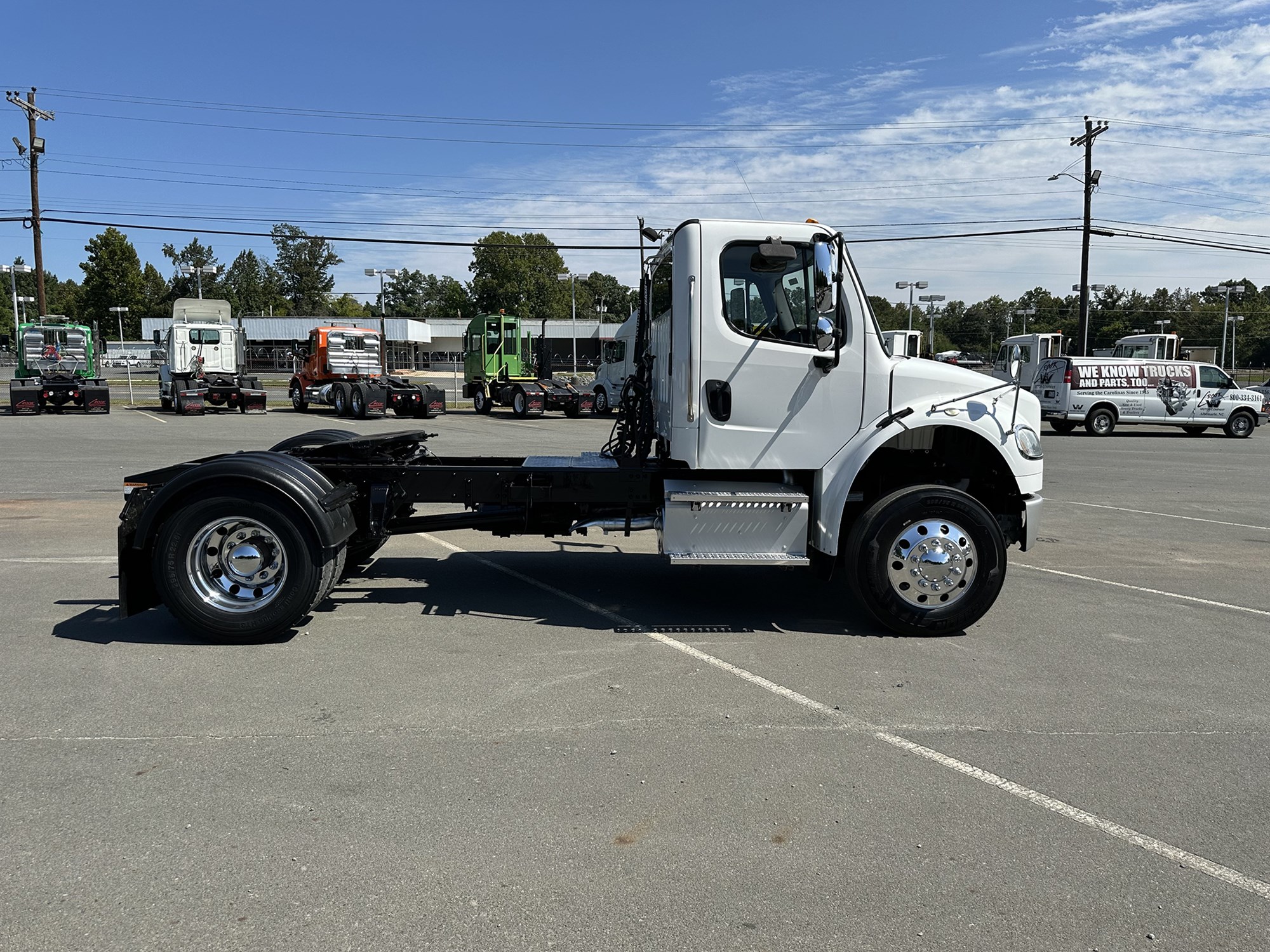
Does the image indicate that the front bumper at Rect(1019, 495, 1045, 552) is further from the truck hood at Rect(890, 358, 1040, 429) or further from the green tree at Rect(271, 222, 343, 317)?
the green tree at Rect(271, 222, 343, 317)

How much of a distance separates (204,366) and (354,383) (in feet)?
22.5

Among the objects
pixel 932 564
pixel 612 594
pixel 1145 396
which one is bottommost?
pixel 612 594

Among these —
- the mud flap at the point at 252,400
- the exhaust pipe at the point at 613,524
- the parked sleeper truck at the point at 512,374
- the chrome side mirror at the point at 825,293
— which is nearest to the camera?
the chrome side mirror at the point at 825,293

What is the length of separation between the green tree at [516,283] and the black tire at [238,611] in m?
99.0

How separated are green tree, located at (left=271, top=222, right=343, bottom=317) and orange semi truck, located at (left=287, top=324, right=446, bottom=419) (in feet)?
338

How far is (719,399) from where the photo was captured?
19.7ft

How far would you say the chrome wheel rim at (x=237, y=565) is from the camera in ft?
18.7

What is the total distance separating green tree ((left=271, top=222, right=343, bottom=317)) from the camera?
12838 cm

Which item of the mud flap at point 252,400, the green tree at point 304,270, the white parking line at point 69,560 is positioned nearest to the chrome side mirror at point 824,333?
the white parking line at point 69,560

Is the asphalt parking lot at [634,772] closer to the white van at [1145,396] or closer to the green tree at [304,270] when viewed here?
the white van at [1145,396]

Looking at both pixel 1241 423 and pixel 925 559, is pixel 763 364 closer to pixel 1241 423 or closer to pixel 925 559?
pixel 925 559

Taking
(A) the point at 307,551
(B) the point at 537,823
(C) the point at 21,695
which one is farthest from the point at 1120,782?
(C) the point at 21,695

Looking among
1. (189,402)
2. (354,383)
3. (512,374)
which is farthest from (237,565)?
(512,374)

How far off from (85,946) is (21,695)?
8.43 feet
